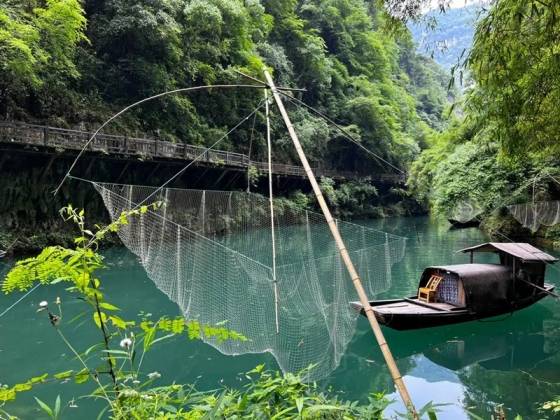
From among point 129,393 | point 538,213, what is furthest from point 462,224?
point 129,393

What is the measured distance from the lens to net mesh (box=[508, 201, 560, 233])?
12.4 m

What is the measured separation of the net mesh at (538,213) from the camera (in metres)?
12.4

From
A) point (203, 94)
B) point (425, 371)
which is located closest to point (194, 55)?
point (203, 94)

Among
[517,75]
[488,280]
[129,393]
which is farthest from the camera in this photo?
[488,280]

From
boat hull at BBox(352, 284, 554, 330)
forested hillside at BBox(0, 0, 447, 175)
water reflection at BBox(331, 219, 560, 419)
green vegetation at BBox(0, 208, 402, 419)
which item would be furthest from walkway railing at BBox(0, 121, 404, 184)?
green vegetation at BBox(0, 208, 402, 419)

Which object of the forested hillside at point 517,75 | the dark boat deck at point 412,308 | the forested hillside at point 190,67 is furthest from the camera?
the forested hillside at point 190,67

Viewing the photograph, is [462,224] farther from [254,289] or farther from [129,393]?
[129,393]

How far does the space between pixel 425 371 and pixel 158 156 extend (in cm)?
1158

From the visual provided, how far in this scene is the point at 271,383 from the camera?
1887 mm

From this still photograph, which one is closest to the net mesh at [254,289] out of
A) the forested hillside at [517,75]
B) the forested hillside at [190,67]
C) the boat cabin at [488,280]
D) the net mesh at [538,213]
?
the boat cabin at [488,280]

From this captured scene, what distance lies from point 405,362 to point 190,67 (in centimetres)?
1533

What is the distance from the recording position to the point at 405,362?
6.44m

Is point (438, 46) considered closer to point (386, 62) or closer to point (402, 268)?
point (402, 268)

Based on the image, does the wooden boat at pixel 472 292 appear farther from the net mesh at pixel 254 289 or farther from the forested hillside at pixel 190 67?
the forested hillside at pixel 190 67
